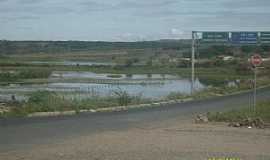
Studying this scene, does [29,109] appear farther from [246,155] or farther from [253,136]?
[246,155]

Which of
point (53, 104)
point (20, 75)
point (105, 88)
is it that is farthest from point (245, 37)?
point (20, 75)

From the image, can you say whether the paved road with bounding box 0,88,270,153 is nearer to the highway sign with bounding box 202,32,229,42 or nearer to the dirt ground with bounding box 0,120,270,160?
the dirt ground with bounding box 0,120,270,160

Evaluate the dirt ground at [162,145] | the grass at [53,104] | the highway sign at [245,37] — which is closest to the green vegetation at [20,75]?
the highway sign at [245,37]

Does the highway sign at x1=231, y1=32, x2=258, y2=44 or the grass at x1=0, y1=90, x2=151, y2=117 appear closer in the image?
the grass at x1=0, y1=90, x2=151, y2=117

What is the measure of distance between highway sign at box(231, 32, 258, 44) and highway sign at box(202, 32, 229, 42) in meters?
0.50

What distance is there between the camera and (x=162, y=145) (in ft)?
40.3

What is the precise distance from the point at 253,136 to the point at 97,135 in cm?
422

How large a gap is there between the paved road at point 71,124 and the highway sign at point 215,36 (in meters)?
12.4

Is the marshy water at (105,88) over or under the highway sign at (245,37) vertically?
under

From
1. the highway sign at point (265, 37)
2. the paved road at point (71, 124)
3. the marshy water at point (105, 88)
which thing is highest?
the highway sign at point (265, 37)

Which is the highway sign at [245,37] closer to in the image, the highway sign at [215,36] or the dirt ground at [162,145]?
the highway sign at [215,36]

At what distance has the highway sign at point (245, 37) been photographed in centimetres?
3644

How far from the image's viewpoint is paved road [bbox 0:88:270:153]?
13.3m

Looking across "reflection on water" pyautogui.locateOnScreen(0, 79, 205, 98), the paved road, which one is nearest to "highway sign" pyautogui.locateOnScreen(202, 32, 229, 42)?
"reflection on water" pyautogui.locateOnScreen(0, 79, 205, 98)
